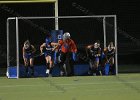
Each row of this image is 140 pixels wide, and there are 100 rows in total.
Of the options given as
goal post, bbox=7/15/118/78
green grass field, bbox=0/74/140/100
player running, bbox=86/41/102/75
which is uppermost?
goal post, bbox=7/15/118/78

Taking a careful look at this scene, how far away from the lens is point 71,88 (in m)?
17.0

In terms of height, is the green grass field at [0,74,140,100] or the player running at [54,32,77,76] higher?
the player running at [54,32,77,76]

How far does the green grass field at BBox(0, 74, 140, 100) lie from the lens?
47.8ft

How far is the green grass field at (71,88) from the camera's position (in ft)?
47.8

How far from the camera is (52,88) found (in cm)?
1716

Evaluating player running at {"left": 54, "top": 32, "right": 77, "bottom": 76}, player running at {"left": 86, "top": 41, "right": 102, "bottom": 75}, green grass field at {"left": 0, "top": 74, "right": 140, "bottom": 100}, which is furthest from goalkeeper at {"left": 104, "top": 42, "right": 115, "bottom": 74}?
player running at {"left": 54, "top": 32, "right": 77, "bottom": 76}

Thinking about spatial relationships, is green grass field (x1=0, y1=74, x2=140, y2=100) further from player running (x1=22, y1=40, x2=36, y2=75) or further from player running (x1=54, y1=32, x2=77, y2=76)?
player running (x1=22, y1=40, x2=36, y2=75)

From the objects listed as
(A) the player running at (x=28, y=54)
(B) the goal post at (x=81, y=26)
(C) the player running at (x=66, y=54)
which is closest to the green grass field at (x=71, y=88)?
(C) the player running at (x=66, y=54)

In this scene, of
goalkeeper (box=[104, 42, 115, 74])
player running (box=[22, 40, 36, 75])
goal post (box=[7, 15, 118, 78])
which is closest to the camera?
player running (box=[22, 40, 36, 75])

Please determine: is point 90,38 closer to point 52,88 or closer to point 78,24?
point 78,24

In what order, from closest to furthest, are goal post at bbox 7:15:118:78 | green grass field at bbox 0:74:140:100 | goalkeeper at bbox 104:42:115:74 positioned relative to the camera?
green grass field at bbox 0:74:140:100, goalkeeper at bbox 104:42:115:74, goal post at bbox 7:15:118:78

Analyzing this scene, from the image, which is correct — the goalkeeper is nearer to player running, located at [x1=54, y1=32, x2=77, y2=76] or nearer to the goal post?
the goal post

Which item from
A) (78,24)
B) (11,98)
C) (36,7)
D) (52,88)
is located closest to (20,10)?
(36,7)

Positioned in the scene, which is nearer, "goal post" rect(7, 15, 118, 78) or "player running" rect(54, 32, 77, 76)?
"player running" rect(54, 32, 77, 76)
